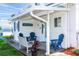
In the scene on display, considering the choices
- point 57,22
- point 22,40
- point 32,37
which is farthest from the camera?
point 57,22

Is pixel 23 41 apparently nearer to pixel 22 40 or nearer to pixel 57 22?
pixel 22 40

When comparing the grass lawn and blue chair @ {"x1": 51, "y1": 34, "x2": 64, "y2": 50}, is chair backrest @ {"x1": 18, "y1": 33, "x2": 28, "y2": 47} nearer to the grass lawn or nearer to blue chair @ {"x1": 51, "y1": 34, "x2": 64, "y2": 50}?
the grass lawn

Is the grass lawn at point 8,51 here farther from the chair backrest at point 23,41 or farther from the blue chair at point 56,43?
the blue chair at point 56,43

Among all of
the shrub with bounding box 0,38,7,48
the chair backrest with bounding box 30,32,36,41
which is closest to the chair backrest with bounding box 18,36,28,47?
the chair backrest with bounding box 30,32,36,41

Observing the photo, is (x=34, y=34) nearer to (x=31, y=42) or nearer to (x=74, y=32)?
(x=31, y=42)

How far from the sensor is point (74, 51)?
10086 mm

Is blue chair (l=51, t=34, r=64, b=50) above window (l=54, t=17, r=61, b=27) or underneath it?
underneath

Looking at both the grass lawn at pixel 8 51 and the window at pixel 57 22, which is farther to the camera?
the window at pixel 57 22

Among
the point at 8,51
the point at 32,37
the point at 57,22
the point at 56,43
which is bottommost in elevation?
the point at 8,51

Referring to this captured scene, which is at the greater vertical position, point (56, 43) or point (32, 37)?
point (32, 37)

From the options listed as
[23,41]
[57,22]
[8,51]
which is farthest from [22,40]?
[57,22]

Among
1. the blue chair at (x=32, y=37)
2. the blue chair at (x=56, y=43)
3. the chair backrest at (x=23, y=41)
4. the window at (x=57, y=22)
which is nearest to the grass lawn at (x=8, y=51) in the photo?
the chair backrest at (x=23, y=41)

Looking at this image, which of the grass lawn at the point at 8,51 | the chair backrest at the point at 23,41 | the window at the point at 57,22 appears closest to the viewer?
the grass lawn at the point at 8,51

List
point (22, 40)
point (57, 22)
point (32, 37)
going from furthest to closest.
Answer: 1. point (57, 22)
2. point (22, 40)
3. point (32, 37)
